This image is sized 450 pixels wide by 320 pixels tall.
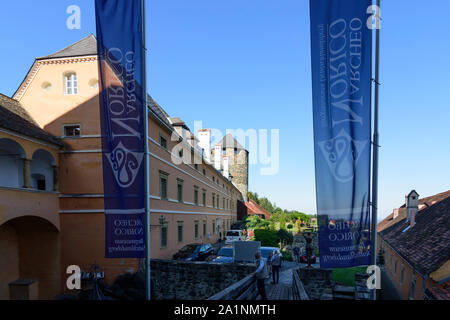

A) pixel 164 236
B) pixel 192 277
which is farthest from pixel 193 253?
pixel 192 277

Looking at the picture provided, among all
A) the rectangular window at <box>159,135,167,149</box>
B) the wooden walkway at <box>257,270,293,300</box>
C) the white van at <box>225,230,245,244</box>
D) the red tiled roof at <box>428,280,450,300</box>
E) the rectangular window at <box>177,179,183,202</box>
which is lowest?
the white van at <box>225,230,245,244</box>

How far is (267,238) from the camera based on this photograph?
31.4 meters

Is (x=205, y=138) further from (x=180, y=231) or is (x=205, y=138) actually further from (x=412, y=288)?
(x=412, y=288)

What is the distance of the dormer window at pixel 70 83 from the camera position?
50.1ft

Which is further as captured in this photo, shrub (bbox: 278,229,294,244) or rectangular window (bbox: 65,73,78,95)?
shrub (bbox: 278,229,294,244)

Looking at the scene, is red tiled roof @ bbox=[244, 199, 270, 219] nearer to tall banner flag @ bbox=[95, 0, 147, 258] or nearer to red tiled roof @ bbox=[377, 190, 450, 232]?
red tiled roof @ bbox=[377, 190, 450, 232]

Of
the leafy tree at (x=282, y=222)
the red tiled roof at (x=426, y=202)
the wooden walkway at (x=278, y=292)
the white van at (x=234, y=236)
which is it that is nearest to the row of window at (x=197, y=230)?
the white van at (x=234, y=236)

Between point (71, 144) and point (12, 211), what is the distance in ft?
14.9

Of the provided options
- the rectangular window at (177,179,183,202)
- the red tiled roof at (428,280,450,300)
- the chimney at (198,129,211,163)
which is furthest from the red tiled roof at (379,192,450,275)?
the chimney at (198,129,211,163)

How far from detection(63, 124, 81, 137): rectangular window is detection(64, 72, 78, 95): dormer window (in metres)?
1.88

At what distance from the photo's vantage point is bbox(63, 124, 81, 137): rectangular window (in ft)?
50.2

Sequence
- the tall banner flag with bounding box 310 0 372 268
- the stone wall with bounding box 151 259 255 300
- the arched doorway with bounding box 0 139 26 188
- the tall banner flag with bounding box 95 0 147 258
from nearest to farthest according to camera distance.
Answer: the tall banner flag with bounding box 310 0 372 268 → the tall banner flag with bounding box 95 0 147 258 → the stone wall with bounding box 151 259 255 300 → the arched doorway with bounding box 0 139 26 188

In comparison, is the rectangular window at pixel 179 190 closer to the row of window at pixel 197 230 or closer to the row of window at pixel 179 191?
the row of window at pixel 179 191
